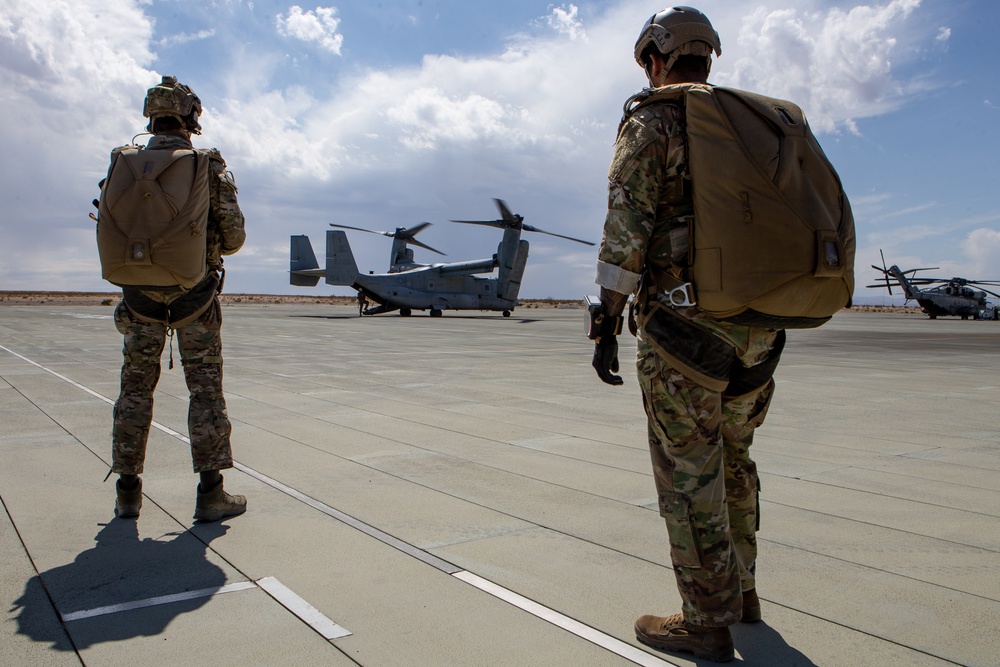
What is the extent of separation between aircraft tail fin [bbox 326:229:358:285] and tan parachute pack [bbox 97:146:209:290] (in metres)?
34.6

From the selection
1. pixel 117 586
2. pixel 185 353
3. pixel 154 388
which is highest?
pixel 185 353

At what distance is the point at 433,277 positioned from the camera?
1607 inches

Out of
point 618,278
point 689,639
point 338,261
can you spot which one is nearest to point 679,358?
point 618,278

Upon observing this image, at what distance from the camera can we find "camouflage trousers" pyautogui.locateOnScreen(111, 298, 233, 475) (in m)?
4.15

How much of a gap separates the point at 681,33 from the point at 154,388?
3.21 metres

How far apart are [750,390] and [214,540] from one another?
8.60ft

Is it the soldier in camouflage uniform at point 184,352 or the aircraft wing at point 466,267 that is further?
the aircraft wing at point 466,267

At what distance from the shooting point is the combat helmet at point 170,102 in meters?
4.29

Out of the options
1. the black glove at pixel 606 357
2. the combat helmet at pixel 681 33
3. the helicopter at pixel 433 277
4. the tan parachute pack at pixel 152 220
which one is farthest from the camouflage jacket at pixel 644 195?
the helicopter at pixel 433 277

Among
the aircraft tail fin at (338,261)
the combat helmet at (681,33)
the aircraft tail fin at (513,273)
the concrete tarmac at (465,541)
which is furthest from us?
the aircraft tail fin at (513,273)

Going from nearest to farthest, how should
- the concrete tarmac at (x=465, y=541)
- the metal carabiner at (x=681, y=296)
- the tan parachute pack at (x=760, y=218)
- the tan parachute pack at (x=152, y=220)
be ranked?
1. the tan parachute pack at (x=760, y=218)
2. the metal carabiner at (x=681, y=296)
3. the concrete tarmac at (x=465, y=541)
4. the tan parachute pack at (x=152, y=220)

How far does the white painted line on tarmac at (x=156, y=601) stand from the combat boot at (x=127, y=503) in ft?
3.99

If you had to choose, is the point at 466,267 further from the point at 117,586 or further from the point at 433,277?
the point at 117,586

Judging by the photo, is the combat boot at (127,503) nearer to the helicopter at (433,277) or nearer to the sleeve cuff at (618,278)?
the sleeve cuff at (618,278)
